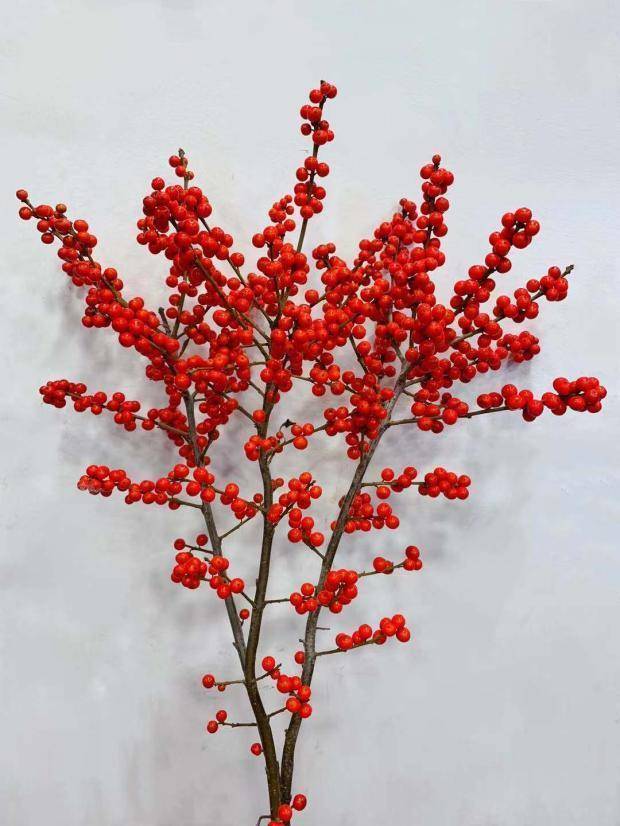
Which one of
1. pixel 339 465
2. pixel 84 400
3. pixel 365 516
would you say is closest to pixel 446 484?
pixel 365 516

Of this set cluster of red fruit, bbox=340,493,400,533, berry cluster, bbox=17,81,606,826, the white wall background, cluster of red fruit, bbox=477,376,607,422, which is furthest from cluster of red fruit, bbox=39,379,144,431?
cluster of red fruit, bbox=477,376,607,422

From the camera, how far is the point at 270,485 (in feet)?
2.68

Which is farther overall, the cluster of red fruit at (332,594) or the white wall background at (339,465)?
the white wall background at (339,465)

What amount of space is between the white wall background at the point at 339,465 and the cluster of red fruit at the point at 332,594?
0.22 metres

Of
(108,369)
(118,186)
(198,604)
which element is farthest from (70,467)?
(118,186)

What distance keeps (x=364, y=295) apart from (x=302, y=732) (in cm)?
65

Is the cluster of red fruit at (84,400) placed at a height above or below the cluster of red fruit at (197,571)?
above

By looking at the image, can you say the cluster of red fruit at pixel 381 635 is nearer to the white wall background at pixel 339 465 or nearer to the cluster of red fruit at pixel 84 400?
the white wall background at pixel 339 465

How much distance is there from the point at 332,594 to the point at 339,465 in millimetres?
240

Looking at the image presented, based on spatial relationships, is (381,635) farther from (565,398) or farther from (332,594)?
(565,398)

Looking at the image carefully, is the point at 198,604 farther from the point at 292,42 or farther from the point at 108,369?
the point at 292,42

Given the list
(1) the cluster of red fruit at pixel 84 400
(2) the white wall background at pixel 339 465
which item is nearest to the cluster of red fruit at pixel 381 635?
(2) the white wall background at pixel 339 465

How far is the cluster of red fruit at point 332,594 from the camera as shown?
765 millimetres

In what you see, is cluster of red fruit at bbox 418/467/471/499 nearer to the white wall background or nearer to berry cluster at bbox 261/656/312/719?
the white wall background
